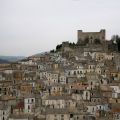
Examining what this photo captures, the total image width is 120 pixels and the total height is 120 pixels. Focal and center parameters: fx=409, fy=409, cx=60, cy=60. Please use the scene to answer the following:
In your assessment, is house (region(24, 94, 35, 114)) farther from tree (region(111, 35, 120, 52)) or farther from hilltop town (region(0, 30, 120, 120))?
tree (region(111, 35, 120, 52))

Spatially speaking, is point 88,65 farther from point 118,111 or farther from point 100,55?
point 118,111

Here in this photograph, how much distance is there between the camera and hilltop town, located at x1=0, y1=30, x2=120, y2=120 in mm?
47781

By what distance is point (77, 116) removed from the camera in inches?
1790

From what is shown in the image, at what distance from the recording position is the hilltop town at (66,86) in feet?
157

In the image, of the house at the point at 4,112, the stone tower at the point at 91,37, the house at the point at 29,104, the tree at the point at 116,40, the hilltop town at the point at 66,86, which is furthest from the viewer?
the tree at the point at 116,40

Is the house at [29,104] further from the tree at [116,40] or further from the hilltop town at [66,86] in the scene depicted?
the tree at [116,40]

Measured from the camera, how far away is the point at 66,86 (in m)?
60.8

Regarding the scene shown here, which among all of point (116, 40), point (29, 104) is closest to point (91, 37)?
point (116, 40)

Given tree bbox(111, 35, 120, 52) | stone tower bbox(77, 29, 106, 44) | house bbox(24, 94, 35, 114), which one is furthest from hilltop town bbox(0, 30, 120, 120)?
tree bbox(111, 35, 120, 52)

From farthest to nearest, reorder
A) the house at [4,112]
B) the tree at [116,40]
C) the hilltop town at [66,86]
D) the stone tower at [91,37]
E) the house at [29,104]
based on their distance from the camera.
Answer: the tree at [116,40] < the stone tower at [91,37] < the house at [29,104] < the hilltop town at [66,86] < the house at [4,112]

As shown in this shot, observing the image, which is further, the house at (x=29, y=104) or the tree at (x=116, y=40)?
the tree at (x=116, y=40)

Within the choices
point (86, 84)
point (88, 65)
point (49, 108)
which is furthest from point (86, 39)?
point (49, 108)

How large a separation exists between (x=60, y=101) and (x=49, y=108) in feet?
12.2

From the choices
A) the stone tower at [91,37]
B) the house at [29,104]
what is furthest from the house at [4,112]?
the stone tower at [91,37]
